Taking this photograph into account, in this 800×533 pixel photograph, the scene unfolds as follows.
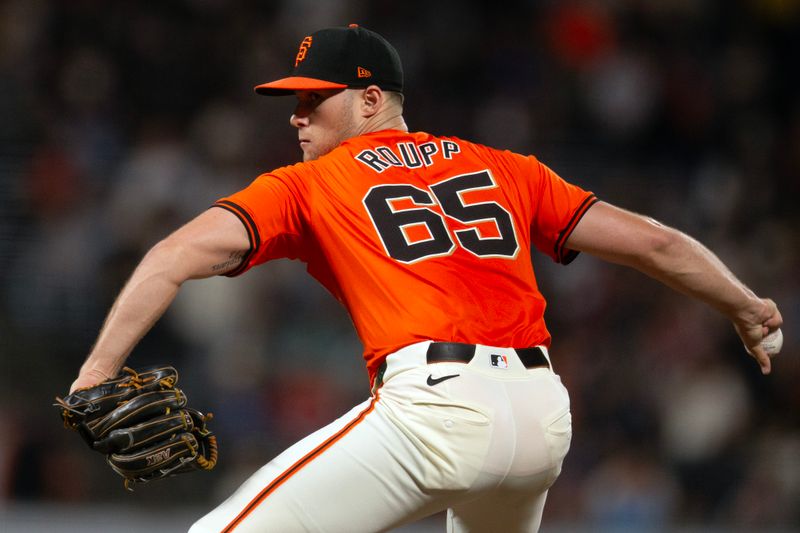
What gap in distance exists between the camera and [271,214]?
3.07m

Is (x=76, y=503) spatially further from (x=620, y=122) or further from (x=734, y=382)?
(x=620, y=122)

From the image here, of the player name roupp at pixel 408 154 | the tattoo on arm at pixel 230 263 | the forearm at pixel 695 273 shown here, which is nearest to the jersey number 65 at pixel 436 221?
the player name roupp at pixel 408 154

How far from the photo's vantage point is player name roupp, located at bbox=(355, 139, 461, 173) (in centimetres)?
327

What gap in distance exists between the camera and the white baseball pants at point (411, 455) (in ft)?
9.23

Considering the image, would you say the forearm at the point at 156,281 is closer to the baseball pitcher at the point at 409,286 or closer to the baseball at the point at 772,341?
the baseball pitcher at the point at 409,286

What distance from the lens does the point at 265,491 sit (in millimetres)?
2836

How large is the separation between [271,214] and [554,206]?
0.92m

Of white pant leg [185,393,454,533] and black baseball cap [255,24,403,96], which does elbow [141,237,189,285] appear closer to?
white pant leg [185,393,454,533]

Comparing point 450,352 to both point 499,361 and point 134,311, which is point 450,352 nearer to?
point 499,361

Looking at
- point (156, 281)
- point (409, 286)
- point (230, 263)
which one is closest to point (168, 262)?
point (156, 281)

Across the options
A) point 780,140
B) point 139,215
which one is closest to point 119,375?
point 139,215

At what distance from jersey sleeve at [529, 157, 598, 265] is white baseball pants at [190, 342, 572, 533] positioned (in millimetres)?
601

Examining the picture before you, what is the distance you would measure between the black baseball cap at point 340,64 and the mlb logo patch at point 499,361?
103 centimetres

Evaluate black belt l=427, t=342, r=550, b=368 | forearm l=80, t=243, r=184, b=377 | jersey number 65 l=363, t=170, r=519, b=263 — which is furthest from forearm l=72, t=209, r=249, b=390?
black belt l=427, t=342, r=550, b=368
